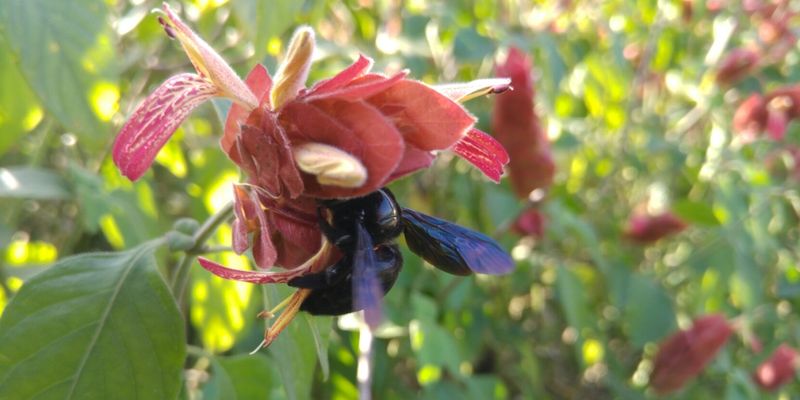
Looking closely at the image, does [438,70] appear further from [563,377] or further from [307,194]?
[307,194]

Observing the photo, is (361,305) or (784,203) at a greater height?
(361,305)

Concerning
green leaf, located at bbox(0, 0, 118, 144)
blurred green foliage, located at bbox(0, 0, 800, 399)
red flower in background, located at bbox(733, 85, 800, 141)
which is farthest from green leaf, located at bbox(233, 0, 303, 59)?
red flower in background, located at bbox(733, 85, 800, 141)

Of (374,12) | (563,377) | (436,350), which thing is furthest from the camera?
(563,377)

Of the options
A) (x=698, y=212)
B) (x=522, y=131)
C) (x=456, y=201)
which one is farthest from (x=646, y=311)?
(x=522, y=131)

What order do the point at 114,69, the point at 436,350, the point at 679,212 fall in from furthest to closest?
the point at 679,212, the point at 436,350, the point at 114,69

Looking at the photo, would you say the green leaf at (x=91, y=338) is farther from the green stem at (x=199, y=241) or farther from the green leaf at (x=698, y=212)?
the green leaf at (x=698, y=212)

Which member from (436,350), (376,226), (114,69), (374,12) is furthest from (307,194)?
(374,12)
